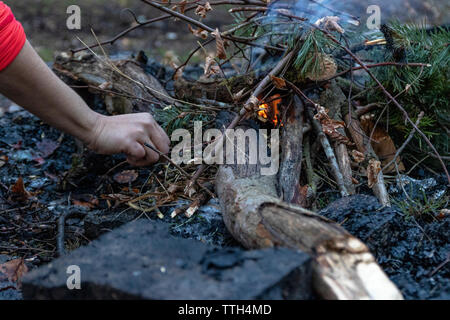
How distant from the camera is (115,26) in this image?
697 centimetres

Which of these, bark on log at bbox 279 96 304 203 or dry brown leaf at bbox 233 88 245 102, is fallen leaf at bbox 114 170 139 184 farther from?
bark on log at bbox 279 96 304 203

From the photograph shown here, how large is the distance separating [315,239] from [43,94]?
116 centimetres

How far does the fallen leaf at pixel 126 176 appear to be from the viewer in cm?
270

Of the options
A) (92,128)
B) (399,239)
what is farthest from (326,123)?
(92,128)

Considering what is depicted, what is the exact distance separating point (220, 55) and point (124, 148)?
0.76 meters

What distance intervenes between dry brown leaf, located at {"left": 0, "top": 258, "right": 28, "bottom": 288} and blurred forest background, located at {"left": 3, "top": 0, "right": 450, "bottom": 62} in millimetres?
4184

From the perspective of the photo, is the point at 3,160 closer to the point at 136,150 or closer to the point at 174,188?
the point at 174,188

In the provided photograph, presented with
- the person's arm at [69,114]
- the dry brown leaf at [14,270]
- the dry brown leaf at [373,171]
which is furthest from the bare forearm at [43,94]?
the dry brown leaf at [373,171]

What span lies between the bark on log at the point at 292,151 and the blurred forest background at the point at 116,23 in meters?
3.85

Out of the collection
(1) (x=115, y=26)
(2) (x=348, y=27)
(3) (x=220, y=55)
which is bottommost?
A: (1) (x=115, y=26)

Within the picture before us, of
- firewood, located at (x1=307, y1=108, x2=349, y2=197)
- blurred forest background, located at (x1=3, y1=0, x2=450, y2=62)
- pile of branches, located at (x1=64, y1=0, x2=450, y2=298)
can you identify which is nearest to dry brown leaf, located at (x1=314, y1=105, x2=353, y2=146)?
pile of branches, located at (x1=64, y1=0, x2=450, y2=298)

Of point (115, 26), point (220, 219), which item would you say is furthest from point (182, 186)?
point (115, 26)

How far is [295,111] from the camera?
242cm
